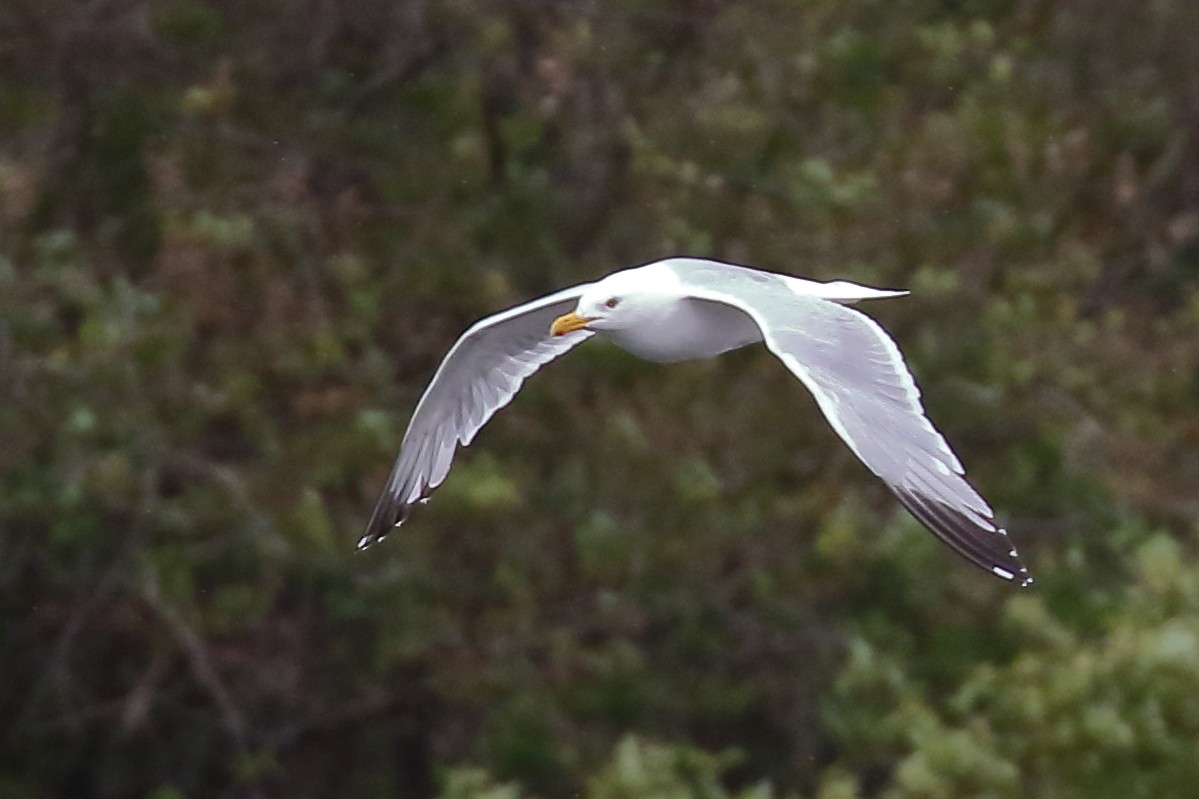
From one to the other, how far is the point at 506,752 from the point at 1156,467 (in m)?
2.02

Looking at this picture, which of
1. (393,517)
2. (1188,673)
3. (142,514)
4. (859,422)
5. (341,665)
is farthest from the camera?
(341,665)

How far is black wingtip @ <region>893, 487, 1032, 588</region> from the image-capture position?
3.86 metres

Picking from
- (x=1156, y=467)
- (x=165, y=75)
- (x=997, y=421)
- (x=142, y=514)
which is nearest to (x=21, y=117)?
(x=165, y=75)

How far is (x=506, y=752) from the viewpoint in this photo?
7469 millimetres

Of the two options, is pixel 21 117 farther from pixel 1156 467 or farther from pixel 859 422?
pixel 859 422

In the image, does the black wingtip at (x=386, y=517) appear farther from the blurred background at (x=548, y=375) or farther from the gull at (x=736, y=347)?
the blurred background at (x=548, y=375)

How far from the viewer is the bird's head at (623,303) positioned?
187 inches

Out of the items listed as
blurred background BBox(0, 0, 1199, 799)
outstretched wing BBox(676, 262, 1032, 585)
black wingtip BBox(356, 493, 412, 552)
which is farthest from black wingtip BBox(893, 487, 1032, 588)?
blurred background BBox(0, 0, 1199, 799)

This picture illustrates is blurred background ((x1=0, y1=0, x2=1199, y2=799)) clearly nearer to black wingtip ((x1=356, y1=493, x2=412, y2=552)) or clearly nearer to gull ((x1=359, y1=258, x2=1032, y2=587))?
black wingtip ((x1=356, y1=493, x2=412, y2=552))

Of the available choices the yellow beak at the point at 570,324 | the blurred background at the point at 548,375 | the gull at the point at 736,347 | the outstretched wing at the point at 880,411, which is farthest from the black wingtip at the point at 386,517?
the blurred background at the point at 548,375

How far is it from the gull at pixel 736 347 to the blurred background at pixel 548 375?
1844 millimetres

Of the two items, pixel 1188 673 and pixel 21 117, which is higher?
pixel 21 117

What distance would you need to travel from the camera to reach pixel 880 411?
4191 millimetres

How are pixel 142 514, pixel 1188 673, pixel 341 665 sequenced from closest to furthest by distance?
1. pixel 1188 673
2. pixel 142 514
3. pixel 341 665
